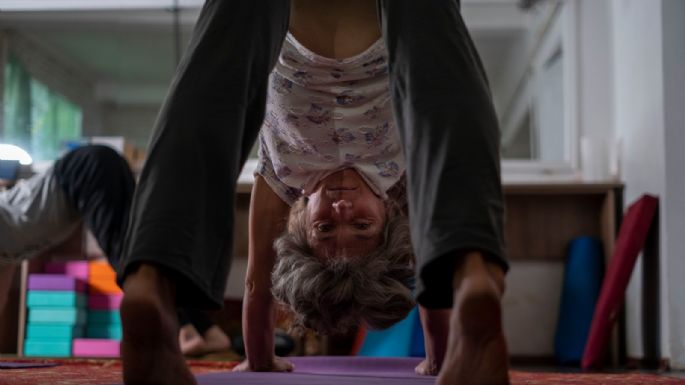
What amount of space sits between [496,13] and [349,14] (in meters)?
3.19

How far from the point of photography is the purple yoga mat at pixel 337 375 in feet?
5.33

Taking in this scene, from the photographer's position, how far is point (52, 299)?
3857 mm

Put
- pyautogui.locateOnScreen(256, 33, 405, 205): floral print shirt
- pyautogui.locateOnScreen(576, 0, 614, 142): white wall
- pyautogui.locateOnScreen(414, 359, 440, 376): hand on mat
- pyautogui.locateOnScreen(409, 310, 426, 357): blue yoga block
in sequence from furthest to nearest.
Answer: pyautogui.locateOnScreen(576, 0, 614, 142): white wall, pyautogui.locateOnScreen(409, 310, 426, 357): blue yoga block, pyautogui.locateOnScreen(414, 359, 440, 376): hand on mat, pyautogui.locateOnScreen(256, 33, 405, 205): floral print shirt

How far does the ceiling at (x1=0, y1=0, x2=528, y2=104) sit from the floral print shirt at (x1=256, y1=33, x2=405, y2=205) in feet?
9.46

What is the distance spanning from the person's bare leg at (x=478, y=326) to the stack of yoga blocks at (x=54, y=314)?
312 centimetres

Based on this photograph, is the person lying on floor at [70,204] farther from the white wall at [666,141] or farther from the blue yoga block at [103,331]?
the white wall at [666,141]

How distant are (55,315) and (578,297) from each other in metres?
2.51

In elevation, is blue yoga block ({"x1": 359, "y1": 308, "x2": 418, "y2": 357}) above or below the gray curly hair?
below

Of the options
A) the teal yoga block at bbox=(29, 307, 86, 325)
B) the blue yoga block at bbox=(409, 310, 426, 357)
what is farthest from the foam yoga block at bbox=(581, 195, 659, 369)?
the teal yoga block at bbox=(29, 307, 86, 325)

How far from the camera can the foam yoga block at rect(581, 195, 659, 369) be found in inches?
139

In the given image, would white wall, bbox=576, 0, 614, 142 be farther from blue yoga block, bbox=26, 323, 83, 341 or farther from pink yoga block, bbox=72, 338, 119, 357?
blue yoga block, bbox=26, 323, 83, 341

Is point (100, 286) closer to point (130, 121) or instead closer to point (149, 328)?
point (130, 121)

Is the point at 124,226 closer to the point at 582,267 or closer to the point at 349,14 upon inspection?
the point at 349,14

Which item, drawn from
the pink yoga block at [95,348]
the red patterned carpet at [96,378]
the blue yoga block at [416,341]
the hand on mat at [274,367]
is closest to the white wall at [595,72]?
the blue yoga block at [416,341]
